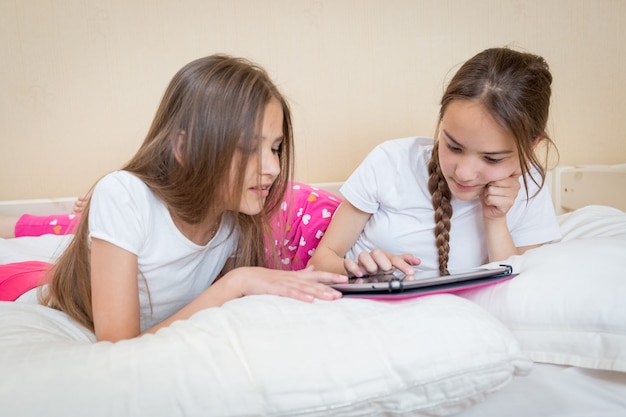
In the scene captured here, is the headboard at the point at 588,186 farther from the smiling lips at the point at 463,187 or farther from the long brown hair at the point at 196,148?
the long brown hair at the point at 196,148

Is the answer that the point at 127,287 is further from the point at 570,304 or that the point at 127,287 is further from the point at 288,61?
the point at 288,61

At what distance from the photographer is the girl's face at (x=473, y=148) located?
3.03ft

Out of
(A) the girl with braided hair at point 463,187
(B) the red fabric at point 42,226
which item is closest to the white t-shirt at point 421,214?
(A) the girl with braided hair at point 463,187

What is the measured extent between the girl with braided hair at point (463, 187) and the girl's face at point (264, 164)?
0.65ft

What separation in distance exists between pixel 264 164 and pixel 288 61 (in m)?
0.95

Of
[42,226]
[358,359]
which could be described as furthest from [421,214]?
[42,226]

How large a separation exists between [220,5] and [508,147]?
1102 mm

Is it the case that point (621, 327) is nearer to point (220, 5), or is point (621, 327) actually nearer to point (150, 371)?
point (150, 371)

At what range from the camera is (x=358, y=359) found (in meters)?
0.57

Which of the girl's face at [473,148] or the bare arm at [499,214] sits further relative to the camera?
the bare arm at [499,214]

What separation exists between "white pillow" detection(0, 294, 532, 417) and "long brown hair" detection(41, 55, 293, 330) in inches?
10.6

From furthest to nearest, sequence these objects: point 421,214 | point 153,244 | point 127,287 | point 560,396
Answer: point 421,214 < point 153,244 < point 127,287 < point 560,396

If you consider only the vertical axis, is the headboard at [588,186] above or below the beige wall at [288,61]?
below

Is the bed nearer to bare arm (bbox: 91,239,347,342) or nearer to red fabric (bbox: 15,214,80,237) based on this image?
bare arm (bbox: 91,239,347,342)
